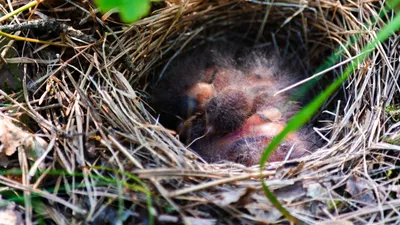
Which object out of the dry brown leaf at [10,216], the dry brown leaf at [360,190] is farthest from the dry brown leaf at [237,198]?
the dry brown leaf at [10,216]

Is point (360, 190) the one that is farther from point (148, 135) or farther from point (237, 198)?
point (148, 135)

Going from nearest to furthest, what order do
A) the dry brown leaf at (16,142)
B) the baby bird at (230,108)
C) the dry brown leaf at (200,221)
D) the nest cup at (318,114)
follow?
1. the dry brown leaf at (200,221)
2. the nest cup at (318,114)
3. the dry brown leaf at (16,142)
4. the baby bird at (230,108)

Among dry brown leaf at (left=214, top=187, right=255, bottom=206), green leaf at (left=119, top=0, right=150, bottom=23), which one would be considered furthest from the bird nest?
green leaf at (left=119, top=0, right=150, bottom=23)

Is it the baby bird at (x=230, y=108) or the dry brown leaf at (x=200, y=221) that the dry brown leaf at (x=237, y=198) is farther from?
the baby bird at (x=230, y=108)

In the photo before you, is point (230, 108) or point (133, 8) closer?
point (133, 8)

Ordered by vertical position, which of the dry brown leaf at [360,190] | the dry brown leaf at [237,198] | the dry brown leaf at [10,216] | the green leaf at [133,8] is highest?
the green leaf at [133,8]

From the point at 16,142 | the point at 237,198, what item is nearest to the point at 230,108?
the point at 237,198

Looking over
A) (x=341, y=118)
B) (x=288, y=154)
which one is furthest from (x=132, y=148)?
(x=341, y=118)
